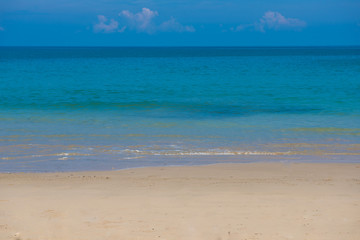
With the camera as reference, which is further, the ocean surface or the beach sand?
the ocean surface

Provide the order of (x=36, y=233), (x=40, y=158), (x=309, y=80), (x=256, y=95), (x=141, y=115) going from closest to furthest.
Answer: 1. (x=36, y=233)
2. (x=40, y=158)
3. (x=141, y=115)
4. (x=256, y=95)
5. (x=309, y=80)

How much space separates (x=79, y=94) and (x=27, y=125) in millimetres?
11160

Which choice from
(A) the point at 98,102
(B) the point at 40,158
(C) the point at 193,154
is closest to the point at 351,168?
(C) the point at 193,154

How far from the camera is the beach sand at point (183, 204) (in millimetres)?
6215

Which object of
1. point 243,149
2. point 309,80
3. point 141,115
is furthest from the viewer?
point 309,80

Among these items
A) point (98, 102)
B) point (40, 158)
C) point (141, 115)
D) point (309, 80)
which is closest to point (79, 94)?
point (98, 102)

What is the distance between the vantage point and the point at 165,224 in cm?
645

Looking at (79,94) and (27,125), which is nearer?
(27,125)

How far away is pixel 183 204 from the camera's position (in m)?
7.31

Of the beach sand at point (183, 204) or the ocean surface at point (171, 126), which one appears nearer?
the beach sand at point (183, 204)

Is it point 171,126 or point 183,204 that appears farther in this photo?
point 171,126

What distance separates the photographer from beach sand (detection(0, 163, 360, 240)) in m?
6.21

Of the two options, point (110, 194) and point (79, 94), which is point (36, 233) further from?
point (79, 94)

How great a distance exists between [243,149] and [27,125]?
8.23 meters
